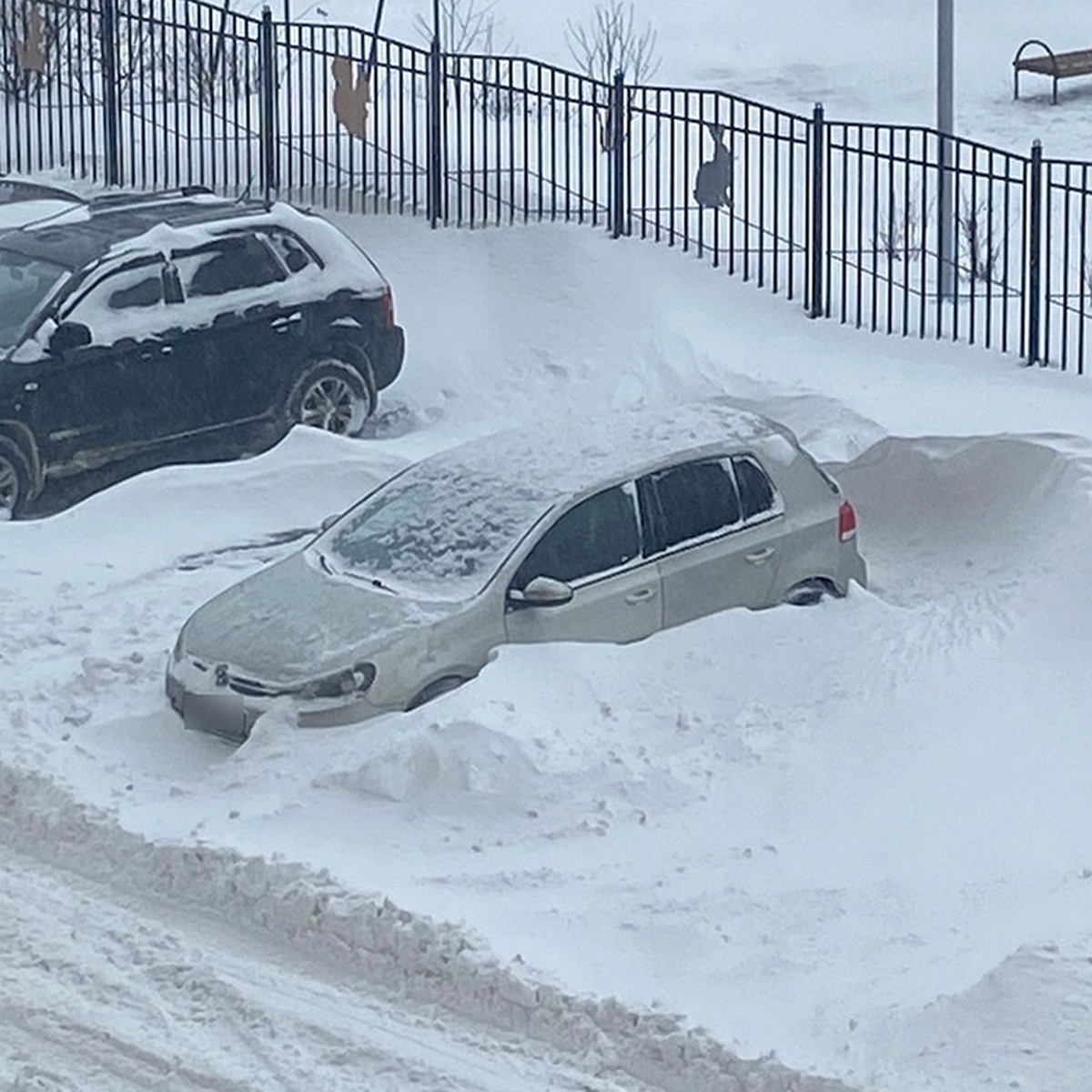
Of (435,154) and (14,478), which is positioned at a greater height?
(435,154)

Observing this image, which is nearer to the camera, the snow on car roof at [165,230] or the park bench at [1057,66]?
the snow on car roof at [165,230]

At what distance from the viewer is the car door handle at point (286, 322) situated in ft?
48.0

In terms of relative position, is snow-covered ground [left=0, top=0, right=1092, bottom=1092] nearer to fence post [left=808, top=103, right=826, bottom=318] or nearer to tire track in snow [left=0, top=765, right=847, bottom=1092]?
tire track in snow [left=0, top=765, right=847, bottom=1092]

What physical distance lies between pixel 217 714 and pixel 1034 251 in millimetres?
7674

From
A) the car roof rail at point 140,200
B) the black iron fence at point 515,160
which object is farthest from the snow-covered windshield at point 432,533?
the black iron fence at point 515,160

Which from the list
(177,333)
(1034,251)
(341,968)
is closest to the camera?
(341,968)

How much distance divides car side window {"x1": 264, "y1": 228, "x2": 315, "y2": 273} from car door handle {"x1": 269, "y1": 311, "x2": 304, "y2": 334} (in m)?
0.30

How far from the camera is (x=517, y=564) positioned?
9.99 metres

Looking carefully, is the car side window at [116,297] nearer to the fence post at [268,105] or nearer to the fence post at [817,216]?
the fence post at [268,105]

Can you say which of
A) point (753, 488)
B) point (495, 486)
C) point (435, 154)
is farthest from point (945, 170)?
point (495, 486)

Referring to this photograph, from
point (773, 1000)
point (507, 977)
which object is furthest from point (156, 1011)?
point (773, 1000)

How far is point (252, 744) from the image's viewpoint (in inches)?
374

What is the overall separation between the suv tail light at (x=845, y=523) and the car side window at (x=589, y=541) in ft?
4.37

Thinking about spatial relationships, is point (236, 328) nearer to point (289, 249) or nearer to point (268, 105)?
point (289, 249)
